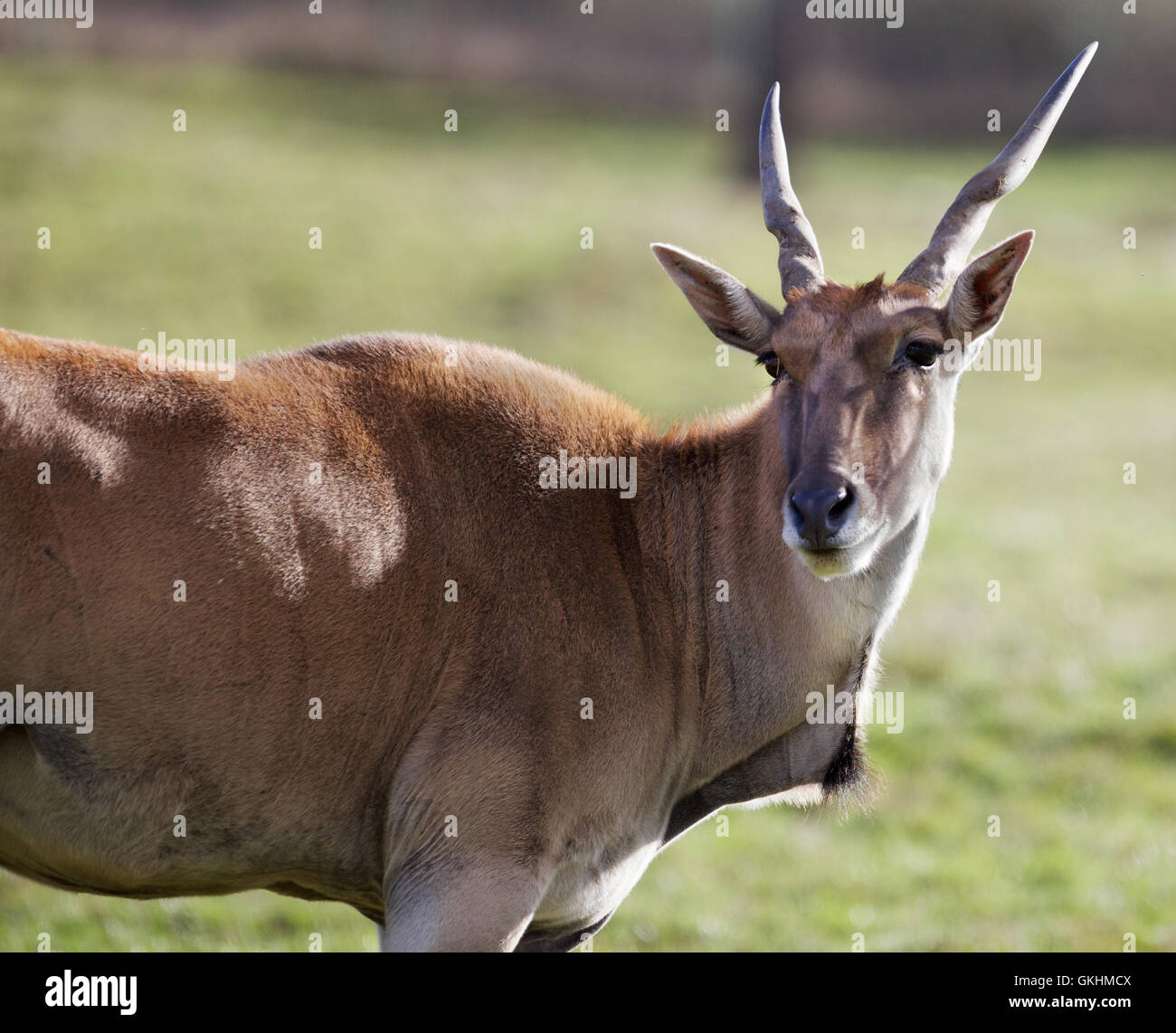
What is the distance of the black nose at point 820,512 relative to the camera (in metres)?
4.85

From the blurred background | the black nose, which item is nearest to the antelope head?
the black nose

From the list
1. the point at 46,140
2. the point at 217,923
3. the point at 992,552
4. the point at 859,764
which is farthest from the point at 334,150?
the point at 859,764

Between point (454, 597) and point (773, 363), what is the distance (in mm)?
1574

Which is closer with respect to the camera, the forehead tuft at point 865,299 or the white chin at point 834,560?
the white chin at point 834,560

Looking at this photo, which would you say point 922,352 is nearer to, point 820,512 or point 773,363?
point 773,363

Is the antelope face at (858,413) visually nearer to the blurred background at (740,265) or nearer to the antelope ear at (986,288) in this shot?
the antelope ear at (986,288)

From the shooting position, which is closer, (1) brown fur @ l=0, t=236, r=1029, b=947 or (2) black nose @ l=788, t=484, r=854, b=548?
(1) brown fur @ l=0, t=236, r=1029, b=947

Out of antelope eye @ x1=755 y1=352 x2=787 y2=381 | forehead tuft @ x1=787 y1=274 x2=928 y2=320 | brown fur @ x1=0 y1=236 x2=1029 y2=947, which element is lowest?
brown fur @ x1=0 y1=236 x2=1029 y2=947

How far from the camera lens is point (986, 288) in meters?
5.38

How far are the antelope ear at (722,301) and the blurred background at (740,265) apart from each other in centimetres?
241

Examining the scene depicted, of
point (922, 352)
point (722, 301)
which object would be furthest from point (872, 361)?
point (722, 301)

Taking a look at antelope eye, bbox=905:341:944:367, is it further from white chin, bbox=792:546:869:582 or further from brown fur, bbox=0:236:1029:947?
white chin, bbox=792:546:869:582

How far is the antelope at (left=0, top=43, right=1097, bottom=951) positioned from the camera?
4598 mm

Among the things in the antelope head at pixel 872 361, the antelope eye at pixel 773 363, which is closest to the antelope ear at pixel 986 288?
the antelope head at pixel 872 361
